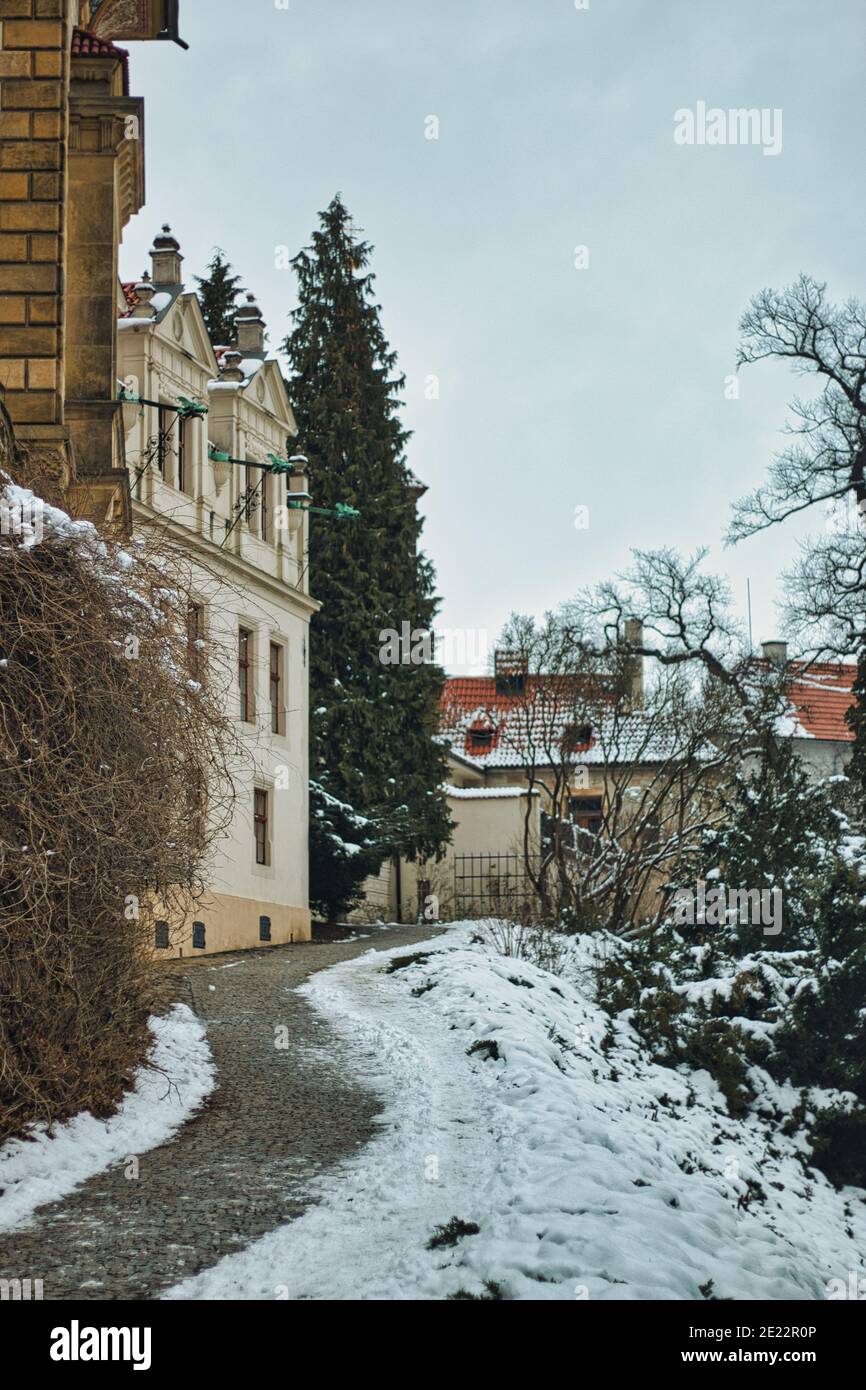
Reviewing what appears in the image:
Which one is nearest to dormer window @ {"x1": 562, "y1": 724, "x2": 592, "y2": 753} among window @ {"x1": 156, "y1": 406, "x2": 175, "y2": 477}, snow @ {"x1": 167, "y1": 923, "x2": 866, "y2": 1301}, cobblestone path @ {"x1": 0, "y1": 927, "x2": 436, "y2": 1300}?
window @ {"x1": 156, "y1": 406, "x2": 175, "y2": 477}

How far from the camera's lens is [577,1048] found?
1560 cm

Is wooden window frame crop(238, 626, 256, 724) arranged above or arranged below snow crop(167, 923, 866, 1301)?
above

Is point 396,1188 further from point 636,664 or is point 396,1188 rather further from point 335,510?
point 636,664

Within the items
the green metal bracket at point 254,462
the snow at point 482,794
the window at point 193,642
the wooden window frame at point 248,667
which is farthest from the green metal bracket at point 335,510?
the window at point 193,642

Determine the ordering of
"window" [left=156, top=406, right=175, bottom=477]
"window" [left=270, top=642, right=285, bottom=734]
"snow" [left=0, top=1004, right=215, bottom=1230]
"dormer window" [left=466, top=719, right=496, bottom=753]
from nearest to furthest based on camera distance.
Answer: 1. "snow" [left=0, top=1004, right=215, bottom=1230]
2. "window" [left=156, top=406, right=175, bottom=477]
3. "window" [left=270, top=642, right=285, bottom=734]
4. "dormer window" [left=466, top=719, right=496, bottom=753]

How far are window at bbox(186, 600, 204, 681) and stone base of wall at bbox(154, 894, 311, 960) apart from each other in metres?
Result: 12.7

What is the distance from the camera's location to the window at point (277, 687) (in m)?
30.6

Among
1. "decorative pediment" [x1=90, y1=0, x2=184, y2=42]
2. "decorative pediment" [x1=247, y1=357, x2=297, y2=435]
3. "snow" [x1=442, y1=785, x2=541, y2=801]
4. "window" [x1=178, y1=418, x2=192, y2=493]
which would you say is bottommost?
"snow" [x1=442, y1=785, x2=541, y2=801]

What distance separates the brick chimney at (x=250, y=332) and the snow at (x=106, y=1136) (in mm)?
21205

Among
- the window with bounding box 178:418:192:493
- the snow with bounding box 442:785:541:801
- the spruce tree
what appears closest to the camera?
the spruce tree

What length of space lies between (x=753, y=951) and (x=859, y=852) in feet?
6.36

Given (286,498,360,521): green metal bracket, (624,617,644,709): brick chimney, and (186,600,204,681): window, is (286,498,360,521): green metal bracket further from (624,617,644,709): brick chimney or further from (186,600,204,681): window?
(186,600,204,681): window

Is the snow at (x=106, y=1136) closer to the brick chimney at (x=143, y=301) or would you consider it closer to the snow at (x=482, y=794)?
the brick chimney at (x=143, y=301)

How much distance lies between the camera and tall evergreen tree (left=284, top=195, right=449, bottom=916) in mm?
34312
